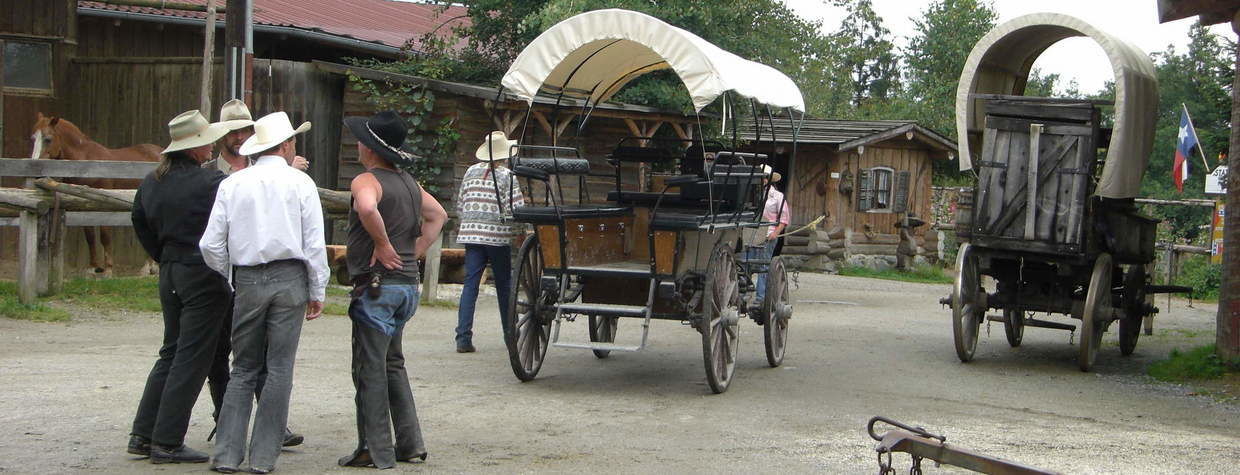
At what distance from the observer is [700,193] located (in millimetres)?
9359

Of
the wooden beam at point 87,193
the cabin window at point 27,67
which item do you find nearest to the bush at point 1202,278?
the wooden beam at point 87,193

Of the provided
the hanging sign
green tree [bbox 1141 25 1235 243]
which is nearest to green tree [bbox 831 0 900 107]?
green tree [bbox 1141 25 1235 243]

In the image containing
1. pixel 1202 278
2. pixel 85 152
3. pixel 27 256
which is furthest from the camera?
pixel 1202 278

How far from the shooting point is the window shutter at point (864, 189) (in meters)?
25.9

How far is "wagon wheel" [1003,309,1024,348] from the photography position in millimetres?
11844

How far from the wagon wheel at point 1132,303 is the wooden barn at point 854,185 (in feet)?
42.8

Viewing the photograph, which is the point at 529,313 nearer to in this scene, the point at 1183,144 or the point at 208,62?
the point at 208,62

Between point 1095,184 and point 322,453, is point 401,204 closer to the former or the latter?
point 322,453

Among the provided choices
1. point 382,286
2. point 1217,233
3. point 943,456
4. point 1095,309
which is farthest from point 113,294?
point 1217,233

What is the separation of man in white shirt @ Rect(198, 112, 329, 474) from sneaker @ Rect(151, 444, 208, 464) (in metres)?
0.21

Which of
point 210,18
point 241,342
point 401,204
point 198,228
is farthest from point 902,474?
point 210,18

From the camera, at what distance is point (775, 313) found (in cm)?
996

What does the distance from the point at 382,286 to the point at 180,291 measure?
3.04ft

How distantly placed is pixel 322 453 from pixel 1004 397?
504 cm
